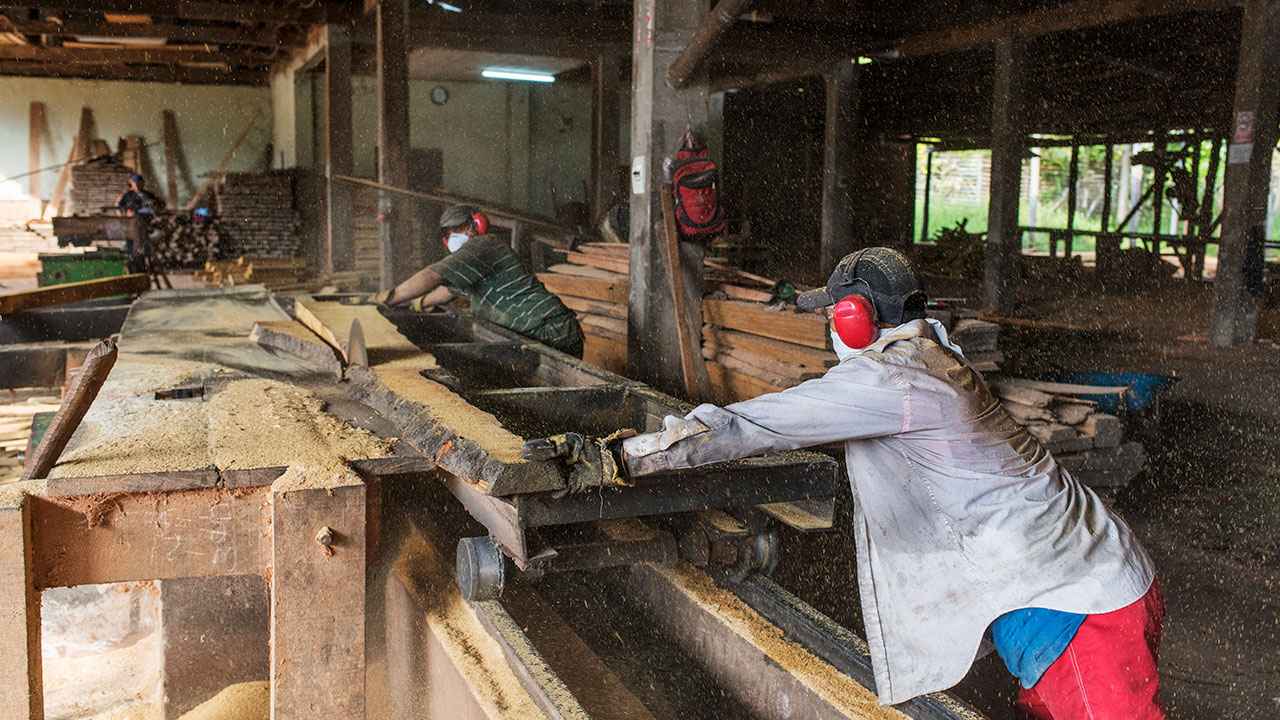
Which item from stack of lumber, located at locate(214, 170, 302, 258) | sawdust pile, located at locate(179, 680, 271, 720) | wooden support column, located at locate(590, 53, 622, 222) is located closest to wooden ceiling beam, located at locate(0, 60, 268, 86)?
stack of lumber, located at locate(214, 170, 302, 258)

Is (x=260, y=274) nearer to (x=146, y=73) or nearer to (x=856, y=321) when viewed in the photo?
(x=146, y=73)

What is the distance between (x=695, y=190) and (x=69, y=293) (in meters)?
4.74

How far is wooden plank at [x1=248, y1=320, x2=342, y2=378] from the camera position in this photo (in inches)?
182

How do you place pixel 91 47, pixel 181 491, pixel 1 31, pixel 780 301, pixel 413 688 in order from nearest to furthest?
pixel 181 491 < pixel 413 688 < pixel 780 301 < pixel 1 31 < pixel 91 47

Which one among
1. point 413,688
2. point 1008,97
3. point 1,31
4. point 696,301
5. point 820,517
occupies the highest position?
point 1,31

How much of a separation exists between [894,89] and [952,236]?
12.2ft

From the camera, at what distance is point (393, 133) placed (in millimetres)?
11062

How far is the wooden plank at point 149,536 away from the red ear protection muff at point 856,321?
5.67ft

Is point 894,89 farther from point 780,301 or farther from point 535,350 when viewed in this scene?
point 535,350

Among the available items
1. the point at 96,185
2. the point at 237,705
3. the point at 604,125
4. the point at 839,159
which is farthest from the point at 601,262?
the point at 96,185

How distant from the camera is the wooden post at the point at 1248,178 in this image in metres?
7.83

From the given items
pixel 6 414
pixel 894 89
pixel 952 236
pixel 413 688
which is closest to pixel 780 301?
pixel 413 688

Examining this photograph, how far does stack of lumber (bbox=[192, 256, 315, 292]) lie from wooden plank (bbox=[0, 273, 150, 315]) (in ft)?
8.68

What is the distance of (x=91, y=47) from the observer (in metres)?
15.4
